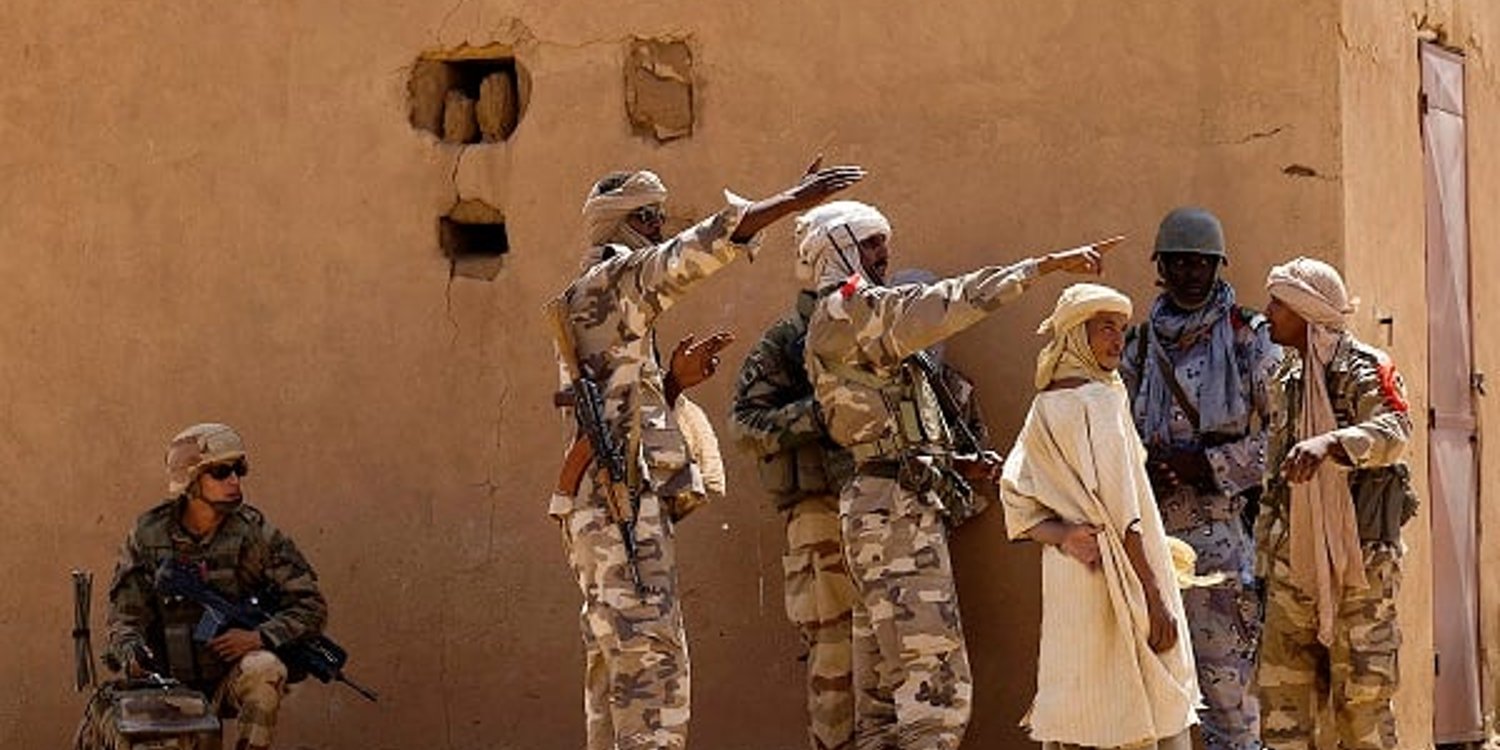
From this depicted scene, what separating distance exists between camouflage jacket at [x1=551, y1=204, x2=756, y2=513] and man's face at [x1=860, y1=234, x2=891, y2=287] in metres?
0.57

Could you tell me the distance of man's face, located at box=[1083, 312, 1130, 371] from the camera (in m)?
8.12

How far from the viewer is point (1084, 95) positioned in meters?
10.0

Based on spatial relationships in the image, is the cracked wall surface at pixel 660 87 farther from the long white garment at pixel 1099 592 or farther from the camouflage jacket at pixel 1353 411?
the long white garment at pixel 1099 592

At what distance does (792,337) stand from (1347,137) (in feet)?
5.84

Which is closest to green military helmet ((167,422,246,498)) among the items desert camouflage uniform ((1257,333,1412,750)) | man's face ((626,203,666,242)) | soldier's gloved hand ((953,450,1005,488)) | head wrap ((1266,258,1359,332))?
man's face ((626,203,666,242))

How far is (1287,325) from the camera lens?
910 centimetres

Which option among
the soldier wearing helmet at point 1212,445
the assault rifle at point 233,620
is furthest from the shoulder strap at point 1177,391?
the assault rifle at point 233,620

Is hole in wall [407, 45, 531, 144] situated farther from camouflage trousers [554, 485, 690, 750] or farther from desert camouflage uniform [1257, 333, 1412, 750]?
desert camouflage uniform [1257, 333, 1412, 750]

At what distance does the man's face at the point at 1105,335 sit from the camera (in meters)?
8.12

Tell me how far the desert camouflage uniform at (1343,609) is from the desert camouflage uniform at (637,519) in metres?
1.65

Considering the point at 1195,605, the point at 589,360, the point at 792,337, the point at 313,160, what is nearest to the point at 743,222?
the point at 589,360

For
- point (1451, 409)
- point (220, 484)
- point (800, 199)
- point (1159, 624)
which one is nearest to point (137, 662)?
point (220, 484)

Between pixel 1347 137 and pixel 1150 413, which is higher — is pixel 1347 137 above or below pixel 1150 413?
above

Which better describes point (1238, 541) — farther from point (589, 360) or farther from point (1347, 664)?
point (589, 360)
